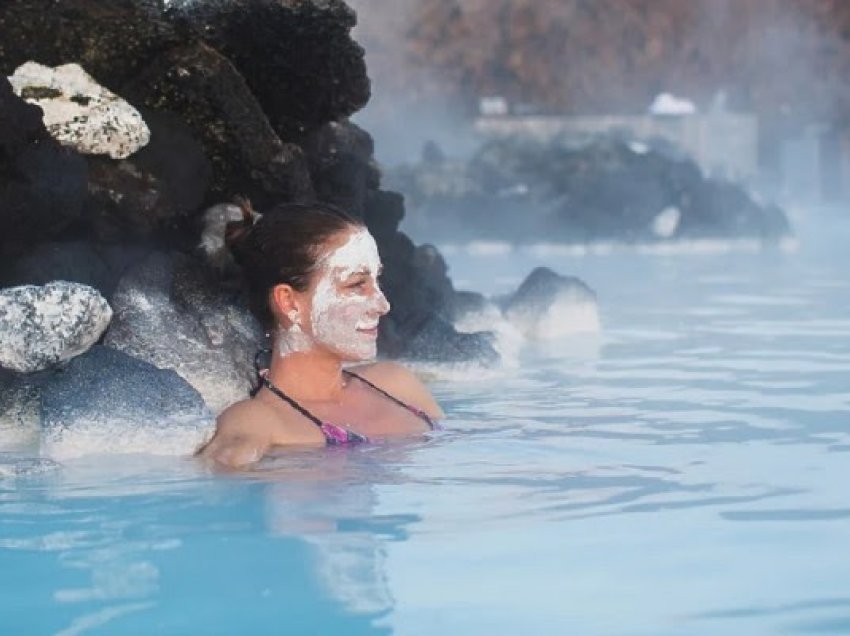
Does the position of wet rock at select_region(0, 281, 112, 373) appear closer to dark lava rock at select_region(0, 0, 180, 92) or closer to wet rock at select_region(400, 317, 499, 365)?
dark lava rock at select_region(0, 0, 180, 92)

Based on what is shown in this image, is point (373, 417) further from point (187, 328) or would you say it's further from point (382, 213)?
point (382, 213)

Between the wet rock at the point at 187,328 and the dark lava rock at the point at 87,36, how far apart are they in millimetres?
792

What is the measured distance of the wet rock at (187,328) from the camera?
527 cm

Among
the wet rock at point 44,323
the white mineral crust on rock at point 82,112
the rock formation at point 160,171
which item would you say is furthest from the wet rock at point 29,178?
the wet rock at point 44,323

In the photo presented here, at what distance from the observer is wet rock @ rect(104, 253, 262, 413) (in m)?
5.27

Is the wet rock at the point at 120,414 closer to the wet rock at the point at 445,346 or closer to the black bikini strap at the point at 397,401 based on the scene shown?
the black bikini strap at the point at 397,401

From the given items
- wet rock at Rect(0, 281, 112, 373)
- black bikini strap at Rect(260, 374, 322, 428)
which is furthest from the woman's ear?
wet rock at Rect(0, 281, 112, 373)

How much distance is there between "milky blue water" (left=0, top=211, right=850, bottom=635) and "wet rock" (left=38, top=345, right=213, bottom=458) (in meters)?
0.09

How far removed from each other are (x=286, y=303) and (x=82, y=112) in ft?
4.80

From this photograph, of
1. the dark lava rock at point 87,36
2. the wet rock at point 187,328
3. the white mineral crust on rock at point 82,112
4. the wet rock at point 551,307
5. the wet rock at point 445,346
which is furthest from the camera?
the wet rock at point 551,307

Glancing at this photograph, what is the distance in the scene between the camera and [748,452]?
14.6 feet

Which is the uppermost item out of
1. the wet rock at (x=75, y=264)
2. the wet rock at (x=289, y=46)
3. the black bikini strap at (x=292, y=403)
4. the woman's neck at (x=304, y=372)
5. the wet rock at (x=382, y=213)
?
the wet rock at (x=289, y=46)

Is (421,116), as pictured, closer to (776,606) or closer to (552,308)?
(552,308)

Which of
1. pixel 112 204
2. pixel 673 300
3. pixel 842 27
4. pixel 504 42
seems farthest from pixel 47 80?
pixel 842 27
